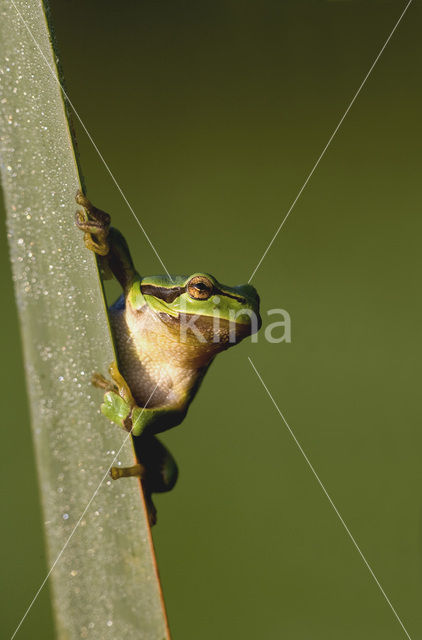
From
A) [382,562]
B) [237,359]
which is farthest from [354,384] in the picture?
[382,562]

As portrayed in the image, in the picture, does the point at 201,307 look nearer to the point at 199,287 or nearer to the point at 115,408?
the point at 199,287

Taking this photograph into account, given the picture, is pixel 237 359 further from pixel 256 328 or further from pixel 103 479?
pixel 103 479

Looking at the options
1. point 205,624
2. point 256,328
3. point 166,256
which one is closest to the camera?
point 256,328

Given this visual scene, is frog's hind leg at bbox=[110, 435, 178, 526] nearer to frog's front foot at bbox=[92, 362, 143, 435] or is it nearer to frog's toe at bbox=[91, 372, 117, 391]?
frog's front foot at bbox=[92, 362, 143, 435]

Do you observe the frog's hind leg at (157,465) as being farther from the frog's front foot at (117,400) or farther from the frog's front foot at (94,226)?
the frog's front foot at (94,226)
